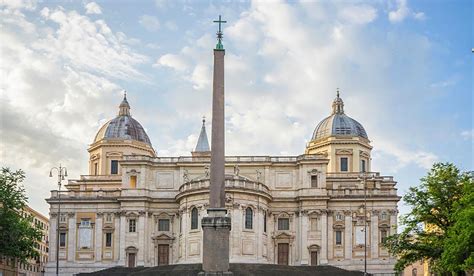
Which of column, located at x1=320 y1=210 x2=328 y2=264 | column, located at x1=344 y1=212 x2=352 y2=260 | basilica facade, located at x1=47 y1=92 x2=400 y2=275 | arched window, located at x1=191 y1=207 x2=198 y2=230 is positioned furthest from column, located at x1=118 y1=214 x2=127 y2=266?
column, located at x1=344 y1=212 x2=352 y2=260

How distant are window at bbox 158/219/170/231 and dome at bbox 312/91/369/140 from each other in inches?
830

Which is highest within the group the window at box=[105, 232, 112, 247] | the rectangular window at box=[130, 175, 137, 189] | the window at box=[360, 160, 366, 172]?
the window at box=[360, 160, 366, 172]

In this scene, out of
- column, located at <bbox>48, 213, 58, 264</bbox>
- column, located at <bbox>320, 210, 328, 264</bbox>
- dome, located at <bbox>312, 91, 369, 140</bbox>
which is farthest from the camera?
dome, located at <bbox>312, 91, 369, 140</bbox>

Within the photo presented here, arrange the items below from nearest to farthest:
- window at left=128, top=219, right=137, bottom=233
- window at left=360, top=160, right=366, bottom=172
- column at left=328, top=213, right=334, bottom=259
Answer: column at left=328, top=213, right=334, bottom=259 → window at left=128, top=219, right=137, bottom=233 → window at left=360, top=160, right=366, bottom=172

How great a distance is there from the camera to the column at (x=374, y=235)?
82.9 metres

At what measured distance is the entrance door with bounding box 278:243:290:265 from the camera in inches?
3305

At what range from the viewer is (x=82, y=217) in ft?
282

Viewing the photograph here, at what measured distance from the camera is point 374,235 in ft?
274

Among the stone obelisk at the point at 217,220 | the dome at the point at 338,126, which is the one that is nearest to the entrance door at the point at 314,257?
the dome at the point at 338,126

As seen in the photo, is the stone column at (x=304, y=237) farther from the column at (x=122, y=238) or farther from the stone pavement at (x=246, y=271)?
the column at (x=122, y=238)

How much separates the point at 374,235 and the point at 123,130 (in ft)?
107

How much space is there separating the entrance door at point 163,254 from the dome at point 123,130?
51.7 feet

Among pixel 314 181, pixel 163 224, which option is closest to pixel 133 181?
pixel 163 224

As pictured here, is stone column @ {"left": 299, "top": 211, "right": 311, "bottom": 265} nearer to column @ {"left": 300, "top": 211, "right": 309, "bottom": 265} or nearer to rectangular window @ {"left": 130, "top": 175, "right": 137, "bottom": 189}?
column @ {"left": 300, "top": 211, "right": 309, "bottom": 265}
